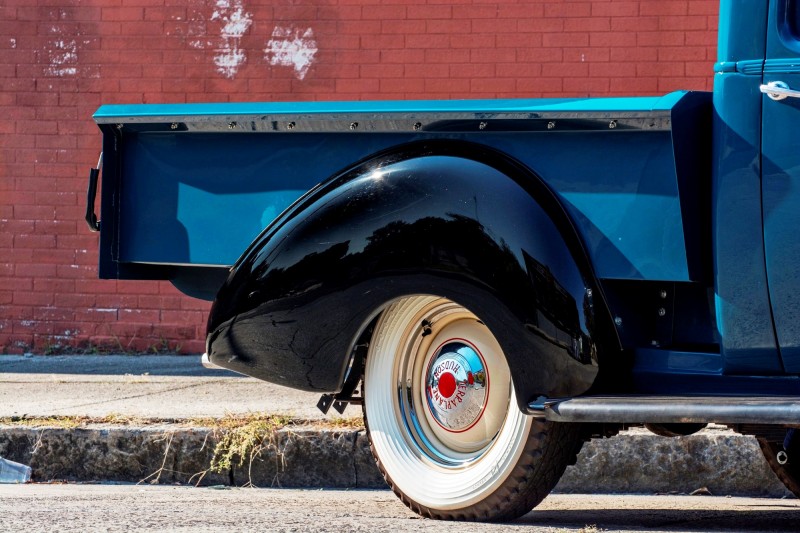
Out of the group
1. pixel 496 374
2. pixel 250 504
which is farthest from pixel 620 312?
pixel 250 504

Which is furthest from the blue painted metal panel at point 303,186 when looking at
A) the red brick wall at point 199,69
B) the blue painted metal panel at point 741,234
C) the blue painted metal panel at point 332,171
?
the red brick wall at point 199,69

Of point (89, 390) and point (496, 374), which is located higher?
point (496, 374)

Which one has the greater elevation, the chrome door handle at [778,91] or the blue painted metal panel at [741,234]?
the chrome door handle at [778,91]

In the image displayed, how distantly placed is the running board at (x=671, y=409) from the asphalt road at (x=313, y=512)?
1.19 ft

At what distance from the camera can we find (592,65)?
7.41 meters

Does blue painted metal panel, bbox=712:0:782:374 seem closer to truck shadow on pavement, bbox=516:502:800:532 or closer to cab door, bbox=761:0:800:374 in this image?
cab door, bbox=761:0:800:374

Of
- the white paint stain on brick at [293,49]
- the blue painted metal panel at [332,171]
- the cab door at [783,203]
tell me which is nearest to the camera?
the cab door at [783,203]

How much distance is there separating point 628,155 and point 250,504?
5.66 feet

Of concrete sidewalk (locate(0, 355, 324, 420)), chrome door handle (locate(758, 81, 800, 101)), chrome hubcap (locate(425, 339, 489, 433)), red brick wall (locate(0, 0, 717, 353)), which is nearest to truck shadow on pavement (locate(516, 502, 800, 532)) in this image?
chrome hubcap (locate(425, 339, 489, 433))

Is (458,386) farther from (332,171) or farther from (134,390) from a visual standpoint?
(134,390)

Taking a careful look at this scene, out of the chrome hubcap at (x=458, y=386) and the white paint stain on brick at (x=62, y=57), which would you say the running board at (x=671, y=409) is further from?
the white paint stain on brick at (x=62, y=57)

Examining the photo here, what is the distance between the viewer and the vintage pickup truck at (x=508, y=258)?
3393 millimetres

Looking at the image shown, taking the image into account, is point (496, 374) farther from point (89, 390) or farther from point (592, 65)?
point (592, 65)

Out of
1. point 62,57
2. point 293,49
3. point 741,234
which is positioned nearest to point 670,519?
point 741,234
